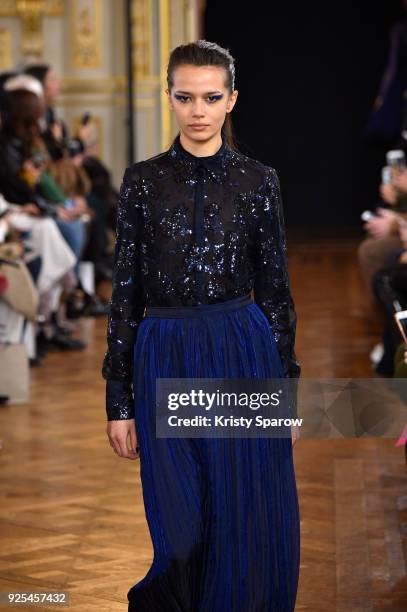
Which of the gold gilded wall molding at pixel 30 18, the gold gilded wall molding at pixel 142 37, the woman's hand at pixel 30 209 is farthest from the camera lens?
the gold gilded wall molding at pixel 142 37

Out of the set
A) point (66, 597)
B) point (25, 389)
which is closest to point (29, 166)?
point (25, 389)

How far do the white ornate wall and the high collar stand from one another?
32.7 ft

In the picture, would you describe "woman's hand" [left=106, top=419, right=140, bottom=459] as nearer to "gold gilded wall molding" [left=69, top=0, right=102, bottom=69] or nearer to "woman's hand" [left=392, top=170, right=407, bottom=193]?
"woman's hand" [left=392, top=170, right=407, bottom=193]

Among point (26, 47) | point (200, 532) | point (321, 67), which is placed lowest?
point (321, 67)

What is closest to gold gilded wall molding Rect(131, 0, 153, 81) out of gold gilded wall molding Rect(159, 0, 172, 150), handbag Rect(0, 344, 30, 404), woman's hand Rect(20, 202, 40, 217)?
gold gilded wall molding Rect(159, 0, 172, 150)

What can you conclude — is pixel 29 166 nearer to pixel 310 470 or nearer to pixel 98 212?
pixel 98 212

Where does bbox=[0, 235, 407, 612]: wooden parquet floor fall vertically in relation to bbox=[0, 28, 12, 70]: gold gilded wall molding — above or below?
above

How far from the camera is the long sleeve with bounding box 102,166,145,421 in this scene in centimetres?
288

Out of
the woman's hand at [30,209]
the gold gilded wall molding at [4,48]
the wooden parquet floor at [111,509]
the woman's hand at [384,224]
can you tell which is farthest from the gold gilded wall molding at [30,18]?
the woman's hand at [384,224]

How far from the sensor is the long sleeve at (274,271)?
2.91m

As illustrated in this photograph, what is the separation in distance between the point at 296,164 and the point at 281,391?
534 inches

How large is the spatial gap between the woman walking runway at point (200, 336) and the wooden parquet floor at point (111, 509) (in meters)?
0.70

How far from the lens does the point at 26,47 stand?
1269 centimetres

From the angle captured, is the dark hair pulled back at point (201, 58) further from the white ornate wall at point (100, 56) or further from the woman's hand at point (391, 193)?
the white ornate wall at point (100, 56)
